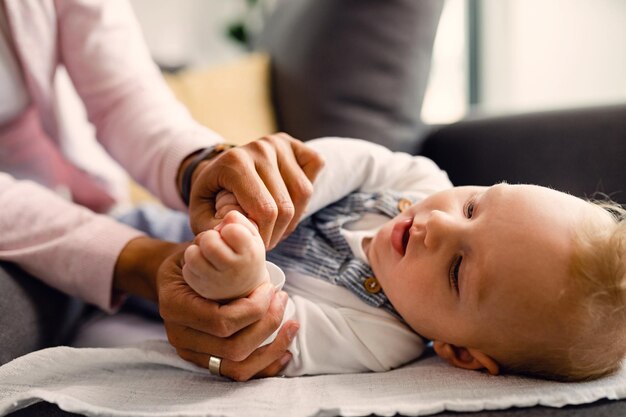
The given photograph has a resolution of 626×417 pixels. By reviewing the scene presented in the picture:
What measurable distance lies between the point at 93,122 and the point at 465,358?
Answer: 742 millimetres

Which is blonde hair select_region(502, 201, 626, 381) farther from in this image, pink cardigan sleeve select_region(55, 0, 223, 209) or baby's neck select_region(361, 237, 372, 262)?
pink cardigan sleeve select_region(55, 0, 223, 209)

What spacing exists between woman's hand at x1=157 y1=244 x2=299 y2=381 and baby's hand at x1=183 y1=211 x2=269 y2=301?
0.02 meters

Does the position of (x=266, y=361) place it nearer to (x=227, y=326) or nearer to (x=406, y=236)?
(x=227, y=326)

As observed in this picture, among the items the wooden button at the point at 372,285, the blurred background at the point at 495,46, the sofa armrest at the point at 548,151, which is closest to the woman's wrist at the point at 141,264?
the wooden button at the point at 372,285

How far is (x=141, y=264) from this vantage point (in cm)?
73

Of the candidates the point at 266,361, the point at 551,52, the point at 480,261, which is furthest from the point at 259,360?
the point at 551,52

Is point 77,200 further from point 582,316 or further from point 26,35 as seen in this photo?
point 582,316

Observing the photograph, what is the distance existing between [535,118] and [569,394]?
612 mm

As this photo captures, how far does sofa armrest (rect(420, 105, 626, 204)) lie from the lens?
36.8 inches

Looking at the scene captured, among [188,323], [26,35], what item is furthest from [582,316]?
[26,35]

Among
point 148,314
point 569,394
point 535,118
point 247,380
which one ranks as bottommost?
point 148,314

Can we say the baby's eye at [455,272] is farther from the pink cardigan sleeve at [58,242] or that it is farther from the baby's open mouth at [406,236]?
the pink cardigan sleeve at [58,242]

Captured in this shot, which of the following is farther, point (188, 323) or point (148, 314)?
point (148, 314)

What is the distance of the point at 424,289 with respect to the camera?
70cm
